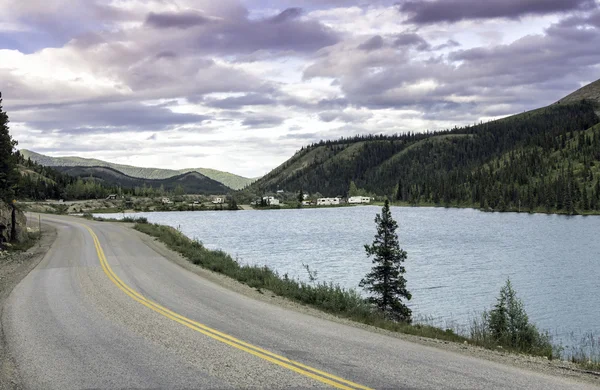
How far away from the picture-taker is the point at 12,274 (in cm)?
2245

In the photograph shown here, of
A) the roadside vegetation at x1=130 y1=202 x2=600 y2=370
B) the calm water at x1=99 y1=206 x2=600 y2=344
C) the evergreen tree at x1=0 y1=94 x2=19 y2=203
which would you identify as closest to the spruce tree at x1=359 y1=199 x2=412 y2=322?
the roadside vegetation at x1=130 y1=202 x2=600 y2=370

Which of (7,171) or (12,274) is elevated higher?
(7,171)

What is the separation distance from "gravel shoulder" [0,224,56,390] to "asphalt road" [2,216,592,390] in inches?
6.6

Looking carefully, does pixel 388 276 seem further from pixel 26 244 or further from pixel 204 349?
pixel 26 244

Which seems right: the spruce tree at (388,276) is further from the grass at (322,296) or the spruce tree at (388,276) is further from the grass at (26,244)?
the grass at (26,244)

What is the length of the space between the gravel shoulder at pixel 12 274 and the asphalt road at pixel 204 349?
17 cm

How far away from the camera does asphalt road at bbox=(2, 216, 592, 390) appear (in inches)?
328

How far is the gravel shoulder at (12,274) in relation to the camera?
28.7 feet

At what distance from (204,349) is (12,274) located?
55.5ft

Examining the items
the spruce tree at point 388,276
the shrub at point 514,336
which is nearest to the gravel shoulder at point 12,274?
the shrub at point 514,336

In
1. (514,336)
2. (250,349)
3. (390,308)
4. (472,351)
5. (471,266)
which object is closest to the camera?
(250,349)

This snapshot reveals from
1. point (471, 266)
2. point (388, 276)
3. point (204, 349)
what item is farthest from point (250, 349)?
point (471, 266)

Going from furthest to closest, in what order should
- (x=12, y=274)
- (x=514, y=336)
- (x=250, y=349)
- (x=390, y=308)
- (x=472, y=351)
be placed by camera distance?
(x=390, y=308) < (x=12, y=274) < (x=514, y=336) < (x=472, y=351) < (x=250, y=349)

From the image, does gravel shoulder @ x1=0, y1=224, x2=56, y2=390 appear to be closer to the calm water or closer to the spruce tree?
the spruce tree
